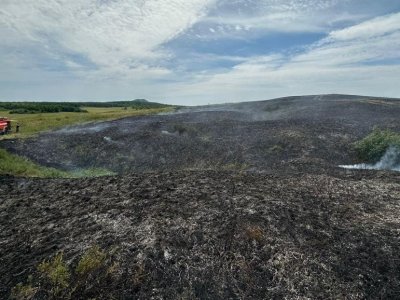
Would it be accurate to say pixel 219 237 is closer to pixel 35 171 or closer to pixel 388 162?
pixel 35 171

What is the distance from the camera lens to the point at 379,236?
1113 centimetres

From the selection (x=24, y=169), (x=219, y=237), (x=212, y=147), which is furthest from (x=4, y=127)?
(x=219, y=237)

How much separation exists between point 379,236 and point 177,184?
26.1 feet

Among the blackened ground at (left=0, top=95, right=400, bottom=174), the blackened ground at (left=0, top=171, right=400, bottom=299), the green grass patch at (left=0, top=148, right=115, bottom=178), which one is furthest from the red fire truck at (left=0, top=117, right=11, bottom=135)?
the blackened ground at (left=0, top=171, right=400, bottom=299)

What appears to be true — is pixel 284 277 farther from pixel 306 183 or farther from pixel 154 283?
pixel 306 183

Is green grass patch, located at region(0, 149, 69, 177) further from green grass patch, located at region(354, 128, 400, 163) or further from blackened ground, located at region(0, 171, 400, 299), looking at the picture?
green grass patch, located at region(354, 128, 400, 163)

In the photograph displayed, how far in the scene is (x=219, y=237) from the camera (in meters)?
10.7

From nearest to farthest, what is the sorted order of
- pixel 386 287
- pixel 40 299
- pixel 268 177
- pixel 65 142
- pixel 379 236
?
pixel 40 299, pixel 386 287, pixel 379 236, pixel 268 177, pixel 65 142

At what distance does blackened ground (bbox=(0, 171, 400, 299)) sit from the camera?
9000mm

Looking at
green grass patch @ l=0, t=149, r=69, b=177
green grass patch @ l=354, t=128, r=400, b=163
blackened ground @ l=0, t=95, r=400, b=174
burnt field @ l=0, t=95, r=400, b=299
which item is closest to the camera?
burnt field @ l=0, t=95, r=400, b=299

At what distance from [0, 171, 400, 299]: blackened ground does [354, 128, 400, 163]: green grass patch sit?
31.7 feet

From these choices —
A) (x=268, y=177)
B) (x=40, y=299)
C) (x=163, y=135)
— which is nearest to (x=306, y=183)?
(x=268, y=177)

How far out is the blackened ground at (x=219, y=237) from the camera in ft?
29.5

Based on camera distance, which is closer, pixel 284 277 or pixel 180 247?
pixel 284 277
